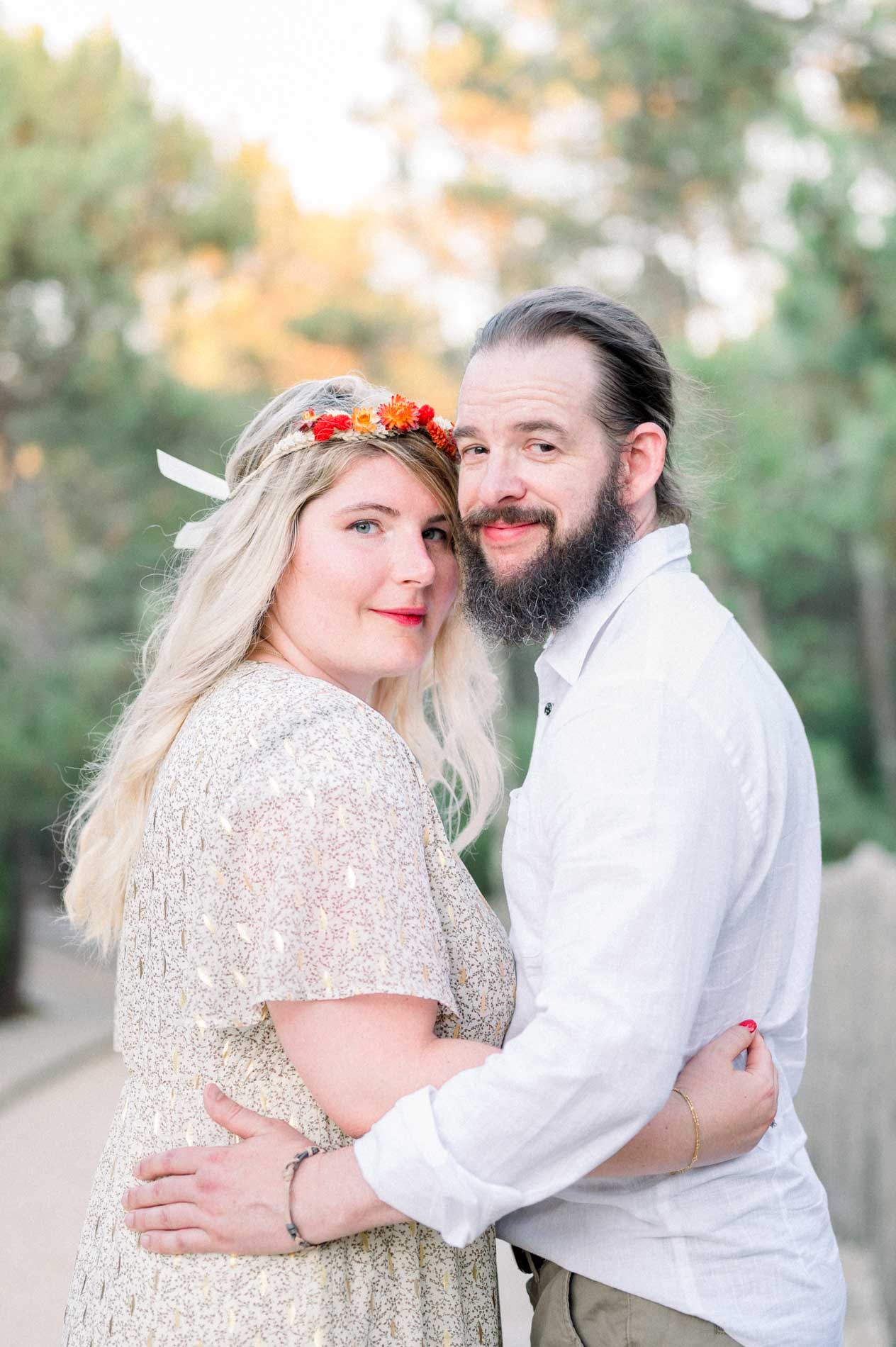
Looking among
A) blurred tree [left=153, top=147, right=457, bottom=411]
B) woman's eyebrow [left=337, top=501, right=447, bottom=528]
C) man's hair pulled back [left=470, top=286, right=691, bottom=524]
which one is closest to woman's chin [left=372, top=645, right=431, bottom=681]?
woman's eyebrow [left=337, top=501, right=447, bottom=528]

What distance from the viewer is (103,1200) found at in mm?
1979

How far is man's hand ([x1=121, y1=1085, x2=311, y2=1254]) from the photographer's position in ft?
5.81

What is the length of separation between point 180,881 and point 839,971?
389cm

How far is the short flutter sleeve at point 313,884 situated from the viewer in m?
1.76

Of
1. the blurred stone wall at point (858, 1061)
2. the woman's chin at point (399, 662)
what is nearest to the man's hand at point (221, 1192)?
the woman's chin at point (399, 662)

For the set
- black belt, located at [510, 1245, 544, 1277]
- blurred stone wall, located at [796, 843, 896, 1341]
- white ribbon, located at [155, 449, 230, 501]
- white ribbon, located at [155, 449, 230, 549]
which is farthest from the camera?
blurred stone wall, located at [796, 843, 896, 1341]

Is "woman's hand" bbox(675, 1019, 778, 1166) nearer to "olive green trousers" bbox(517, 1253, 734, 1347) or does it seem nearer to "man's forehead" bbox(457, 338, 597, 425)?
"olive green trousers" bbox(517, 1253, 734, 1347)

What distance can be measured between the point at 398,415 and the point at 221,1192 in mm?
1271

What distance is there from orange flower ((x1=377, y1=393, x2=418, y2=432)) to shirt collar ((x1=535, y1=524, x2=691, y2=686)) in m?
0.46

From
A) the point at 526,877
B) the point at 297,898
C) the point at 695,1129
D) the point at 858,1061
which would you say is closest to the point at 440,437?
Result: the point at 526,877

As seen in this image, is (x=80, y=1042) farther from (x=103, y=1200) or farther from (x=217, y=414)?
(x=103, y=1200)

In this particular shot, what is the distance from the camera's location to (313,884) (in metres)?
1.77

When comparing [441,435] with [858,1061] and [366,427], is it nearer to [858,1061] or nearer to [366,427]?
[366,427]

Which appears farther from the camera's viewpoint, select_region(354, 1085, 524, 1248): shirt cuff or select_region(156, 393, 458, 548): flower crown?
select_region(156, 393, 458, 548): flower crown
